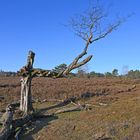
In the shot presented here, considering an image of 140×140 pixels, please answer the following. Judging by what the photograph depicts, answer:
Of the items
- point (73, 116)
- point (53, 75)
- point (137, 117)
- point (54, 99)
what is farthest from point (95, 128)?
point (54, 99)

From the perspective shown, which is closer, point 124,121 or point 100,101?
point 124,121

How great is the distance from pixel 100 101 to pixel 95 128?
8.54m

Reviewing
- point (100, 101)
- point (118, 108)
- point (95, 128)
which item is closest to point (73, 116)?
point (118, 108)

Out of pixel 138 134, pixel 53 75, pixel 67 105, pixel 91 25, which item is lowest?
pixel 138 134

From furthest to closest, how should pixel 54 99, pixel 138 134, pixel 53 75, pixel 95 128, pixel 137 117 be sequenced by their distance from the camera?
pixel 54 99
pixel 53 75
pixel 137 117
pixel 95 128
pixel 138 134

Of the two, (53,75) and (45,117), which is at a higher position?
(53,75)

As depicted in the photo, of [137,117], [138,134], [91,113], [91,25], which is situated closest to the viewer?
[138,134]

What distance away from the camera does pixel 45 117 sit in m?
17.6

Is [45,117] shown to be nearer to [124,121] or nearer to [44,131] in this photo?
[44,131]

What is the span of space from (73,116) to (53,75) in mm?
3395

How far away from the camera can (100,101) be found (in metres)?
22.5

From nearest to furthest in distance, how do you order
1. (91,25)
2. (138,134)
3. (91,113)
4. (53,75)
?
(138,134) < (91,113) < (53,75) < (91,25)

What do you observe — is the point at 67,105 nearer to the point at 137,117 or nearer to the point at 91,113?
the point at 91,113

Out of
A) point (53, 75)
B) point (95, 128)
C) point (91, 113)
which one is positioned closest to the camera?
point (95, 128)
